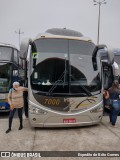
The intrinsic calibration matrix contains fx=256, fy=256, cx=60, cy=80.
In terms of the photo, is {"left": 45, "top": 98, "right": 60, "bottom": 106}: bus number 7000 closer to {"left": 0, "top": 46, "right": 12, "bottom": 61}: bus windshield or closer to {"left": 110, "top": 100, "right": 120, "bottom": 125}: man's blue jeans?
{"left": 110, "top": 100, "right": 120, "bottom": 125}: man's blue jeans

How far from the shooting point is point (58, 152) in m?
6.53

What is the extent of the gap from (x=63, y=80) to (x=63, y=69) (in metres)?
0.40

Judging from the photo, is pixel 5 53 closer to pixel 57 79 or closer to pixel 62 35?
pixel 62 35

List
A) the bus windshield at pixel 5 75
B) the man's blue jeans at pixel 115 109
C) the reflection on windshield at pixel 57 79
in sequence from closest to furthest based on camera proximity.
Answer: the reflection on windshield at pixel 57 79 < the man's blue jeans at pixel 115 109 < the bus windshield at pixel 5 75

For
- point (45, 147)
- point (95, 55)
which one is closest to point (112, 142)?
point (45, 147)

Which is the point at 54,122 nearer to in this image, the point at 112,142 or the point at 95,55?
the point at 112,142

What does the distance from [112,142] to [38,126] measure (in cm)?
255

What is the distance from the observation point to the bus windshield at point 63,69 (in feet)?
28.0

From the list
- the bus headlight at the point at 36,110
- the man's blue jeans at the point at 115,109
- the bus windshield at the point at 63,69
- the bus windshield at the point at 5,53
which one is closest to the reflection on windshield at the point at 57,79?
the bus windshield at the point at 63,69

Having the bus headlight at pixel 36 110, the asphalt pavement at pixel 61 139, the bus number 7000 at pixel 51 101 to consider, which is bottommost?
the asphalt pavement at pixel 61 139

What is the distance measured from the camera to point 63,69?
8750 mm

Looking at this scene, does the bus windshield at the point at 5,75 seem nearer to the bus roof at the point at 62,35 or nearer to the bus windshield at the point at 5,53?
the bus windshield at the point at 5,53

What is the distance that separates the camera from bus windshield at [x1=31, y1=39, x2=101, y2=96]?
8.54 metres

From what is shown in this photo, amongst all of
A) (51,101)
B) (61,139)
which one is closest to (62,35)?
(51,101)
